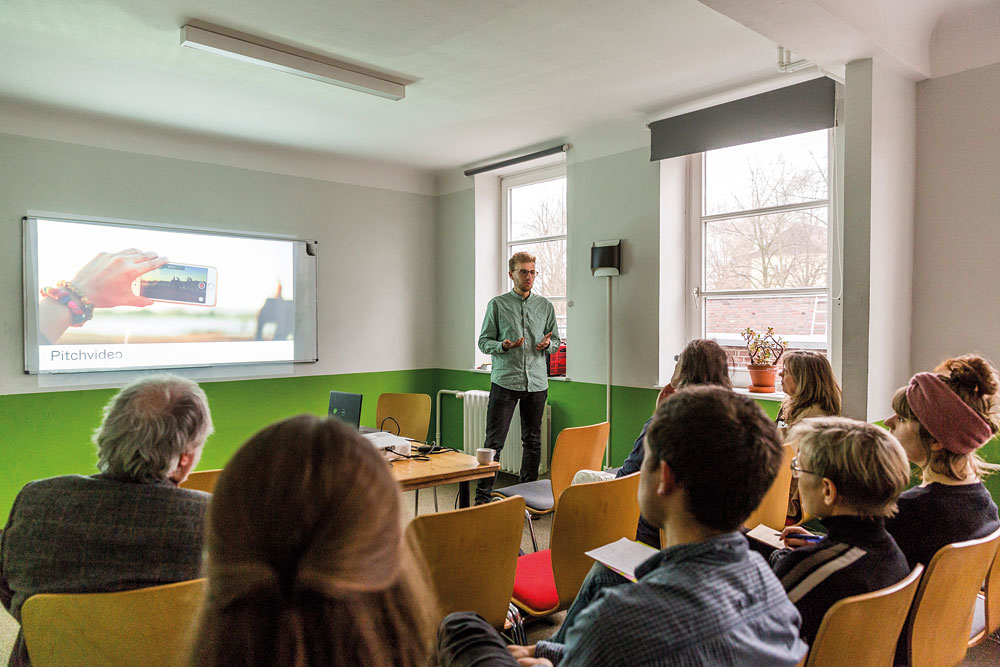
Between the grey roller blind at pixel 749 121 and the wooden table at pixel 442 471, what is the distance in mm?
2420

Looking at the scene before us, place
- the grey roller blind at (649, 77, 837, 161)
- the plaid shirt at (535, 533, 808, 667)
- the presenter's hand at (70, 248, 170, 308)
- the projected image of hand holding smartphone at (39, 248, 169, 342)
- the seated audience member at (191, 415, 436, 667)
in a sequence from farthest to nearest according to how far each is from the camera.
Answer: the presenter's hand at (70, 248, 170, 308) < the projected image of hand holding smartphone at (39, 248, 169, 342) < the grey roller blind at (649, 77, 837, 161) < the plaid shirt at (535, 533, 808, 667) < the seated audience member at (191, 415, 436, 667)

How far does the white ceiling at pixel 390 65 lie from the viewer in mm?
2854

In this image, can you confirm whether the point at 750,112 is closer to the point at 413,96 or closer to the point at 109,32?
the point at 413,96

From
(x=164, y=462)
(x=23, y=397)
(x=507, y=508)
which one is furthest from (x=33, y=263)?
(x=507, y=508)

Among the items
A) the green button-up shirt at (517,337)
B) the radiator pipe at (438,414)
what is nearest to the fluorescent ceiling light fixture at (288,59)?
the green button-up shirt at (517,337)

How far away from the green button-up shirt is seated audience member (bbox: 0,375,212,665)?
3.13 meters

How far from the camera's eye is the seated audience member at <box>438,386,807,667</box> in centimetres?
92

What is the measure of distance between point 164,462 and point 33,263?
11.5 ft

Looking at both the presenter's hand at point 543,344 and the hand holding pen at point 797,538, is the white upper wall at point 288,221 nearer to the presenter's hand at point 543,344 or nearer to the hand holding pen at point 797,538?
the presenter's hand at point 543,344

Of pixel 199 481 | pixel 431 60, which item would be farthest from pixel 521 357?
pixel 199 481

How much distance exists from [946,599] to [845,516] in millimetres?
428

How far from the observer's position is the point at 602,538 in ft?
7.20

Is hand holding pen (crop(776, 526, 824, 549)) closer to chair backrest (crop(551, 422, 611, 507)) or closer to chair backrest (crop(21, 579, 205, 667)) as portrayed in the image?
chair backrest (crop(551, 422, 611, 507))

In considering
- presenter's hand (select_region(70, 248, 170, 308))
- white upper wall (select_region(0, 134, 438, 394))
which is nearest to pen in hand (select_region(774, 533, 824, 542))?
white upper wall (select_region(0, 134, 438, 394))
